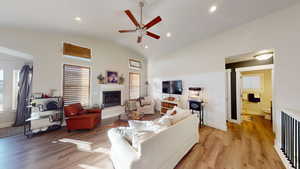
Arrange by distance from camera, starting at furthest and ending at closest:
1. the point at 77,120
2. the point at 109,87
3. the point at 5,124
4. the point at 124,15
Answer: the point at 109,87 < the point at 5,124 < the point at 77,120 < the point at 124,15

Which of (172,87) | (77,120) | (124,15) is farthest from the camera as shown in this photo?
(172,87)

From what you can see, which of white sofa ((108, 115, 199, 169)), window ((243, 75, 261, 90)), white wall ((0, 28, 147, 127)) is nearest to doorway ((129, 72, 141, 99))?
white wall ((0, 28, 147, 127))

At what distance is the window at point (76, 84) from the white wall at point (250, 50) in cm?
387

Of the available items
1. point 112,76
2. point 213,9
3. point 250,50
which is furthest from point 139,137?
point 112,76

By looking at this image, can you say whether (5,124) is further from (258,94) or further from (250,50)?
(258,94)

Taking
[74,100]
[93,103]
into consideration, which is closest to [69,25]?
[74,100]

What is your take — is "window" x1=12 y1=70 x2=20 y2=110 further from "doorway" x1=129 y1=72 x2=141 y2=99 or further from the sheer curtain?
"doorway" x1=129 y1=72 x2=141 y2=99

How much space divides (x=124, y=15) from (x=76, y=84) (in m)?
3.11

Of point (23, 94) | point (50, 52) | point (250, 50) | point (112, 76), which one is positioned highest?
point (50, 52)

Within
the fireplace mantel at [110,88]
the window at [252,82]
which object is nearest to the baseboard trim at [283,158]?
the window at [252,82]

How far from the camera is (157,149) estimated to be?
143 cm

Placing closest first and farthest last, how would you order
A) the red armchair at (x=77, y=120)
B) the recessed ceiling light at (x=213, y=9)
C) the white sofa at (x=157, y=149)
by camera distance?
1. the white sofa at (x=157, y=149)
2. the recessed ceiling light at (x=213, y=9)
3. the red armchair at (x=77, y=120)

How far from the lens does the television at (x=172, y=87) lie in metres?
4.57

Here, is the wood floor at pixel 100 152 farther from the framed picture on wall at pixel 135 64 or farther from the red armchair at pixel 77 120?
the framed picture on wall at pixel 135 64
